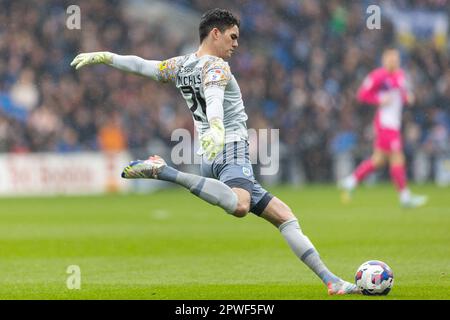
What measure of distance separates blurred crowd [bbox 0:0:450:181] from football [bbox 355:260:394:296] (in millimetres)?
18146

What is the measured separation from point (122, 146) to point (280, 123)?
454cm

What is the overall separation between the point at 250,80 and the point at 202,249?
16716 mm

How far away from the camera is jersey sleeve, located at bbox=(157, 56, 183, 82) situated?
27.1 ft

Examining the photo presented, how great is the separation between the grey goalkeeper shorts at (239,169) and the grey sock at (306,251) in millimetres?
276

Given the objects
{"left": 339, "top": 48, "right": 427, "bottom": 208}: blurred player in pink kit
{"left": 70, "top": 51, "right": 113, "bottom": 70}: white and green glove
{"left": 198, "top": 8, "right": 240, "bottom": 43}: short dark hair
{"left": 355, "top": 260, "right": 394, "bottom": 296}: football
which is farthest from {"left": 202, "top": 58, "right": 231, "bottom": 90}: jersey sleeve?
{"left": 339, "top": 48, "right": 427, "bottom": 208}: blurred player in pink kit

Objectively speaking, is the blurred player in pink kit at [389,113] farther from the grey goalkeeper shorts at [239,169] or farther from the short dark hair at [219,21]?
the short dark hair at [219,21]

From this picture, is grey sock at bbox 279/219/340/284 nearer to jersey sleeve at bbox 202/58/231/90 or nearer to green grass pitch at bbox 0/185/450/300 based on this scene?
green grass pitch at bbox 0/185/450/300

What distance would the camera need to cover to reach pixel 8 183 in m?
24.0

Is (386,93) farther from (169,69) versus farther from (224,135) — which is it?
(224,135)

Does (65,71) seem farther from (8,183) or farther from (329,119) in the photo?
(329,119)

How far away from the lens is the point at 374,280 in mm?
8070

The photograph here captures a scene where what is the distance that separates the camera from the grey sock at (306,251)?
816cm

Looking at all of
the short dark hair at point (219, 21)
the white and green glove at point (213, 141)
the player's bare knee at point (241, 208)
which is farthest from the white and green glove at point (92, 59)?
the player's bare knee at point (241, 208)
